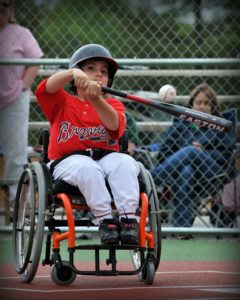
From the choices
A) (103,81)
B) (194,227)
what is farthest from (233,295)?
(194,227)

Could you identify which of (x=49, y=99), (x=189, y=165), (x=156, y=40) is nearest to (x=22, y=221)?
(x=49, y=99)

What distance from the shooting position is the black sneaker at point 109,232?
18.4 ft

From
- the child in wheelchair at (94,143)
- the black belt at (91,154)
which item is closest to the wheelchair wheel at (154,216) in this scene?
the child in wheelchair at (94,143)

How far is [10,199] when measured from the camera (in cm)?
884

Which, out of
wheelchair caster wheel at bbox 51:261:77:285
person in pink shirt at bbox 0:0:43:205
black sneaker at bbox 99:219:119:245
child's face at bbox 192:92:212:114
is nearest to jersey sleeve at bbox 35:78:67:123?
black sneaker at bbox 99:219:119:245

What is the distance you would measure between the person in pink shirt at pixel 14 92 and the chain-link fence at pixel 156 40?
0.82ft

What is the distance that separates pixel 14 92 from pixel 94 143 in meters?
2.79

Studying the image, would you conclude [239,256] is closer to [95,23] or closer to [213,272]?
[213,272]

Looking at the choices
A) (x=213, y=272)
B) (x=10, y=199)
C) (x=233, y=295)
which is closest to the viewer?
(x=233, y=295)

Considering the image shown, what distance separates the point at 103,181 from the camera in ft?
18.7

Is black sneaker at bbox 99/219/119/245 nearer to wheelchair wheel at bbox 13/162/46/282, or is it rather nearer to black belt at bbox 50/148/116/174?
wheelchair wheel at bbox 13/162/46/282

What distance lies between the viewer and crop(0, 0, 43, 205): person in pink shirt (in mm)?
8617

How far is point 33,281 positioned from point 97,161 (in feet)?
2.86

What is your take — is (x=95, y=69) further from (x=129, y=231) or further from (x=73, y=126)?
(x=129, y=231)
